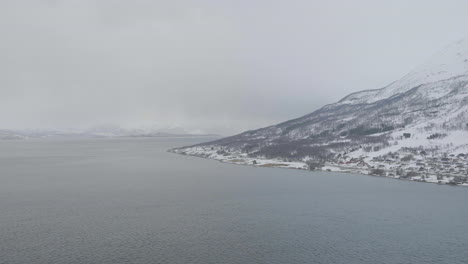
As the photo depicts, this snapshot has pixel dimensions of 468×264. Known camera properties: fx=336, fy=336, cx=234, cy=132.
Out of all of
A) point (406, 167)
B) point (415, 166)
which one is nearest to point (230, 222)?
point (406, 167)

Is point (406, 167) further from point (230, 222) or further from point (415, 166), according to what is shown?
point (230, 222)

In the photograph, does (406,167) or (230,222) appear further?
(406,167)

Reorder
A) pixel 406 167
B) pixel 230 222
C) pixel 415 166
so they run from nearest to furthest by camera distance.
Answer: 1. pixel 230 222
2. pixel 406 167
3. pixel 415 166

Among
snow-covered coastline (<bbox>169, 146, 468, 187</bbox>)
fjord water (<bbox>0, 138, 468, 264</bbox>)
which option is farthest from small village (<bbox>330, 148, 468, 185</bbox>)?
fjord water (<bbox>0, 138, 468, 264</bbox>)

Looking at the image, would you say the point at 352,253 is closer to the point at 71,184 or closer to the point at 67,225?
the point at 67,225

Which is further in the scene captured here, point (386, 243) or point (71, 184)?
point (71, 184)

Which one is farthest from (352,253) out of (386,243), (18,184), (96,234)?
(18,184)

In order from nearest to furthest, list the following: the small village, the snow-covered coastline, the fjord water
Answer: the fjord water → the small village → the snow-covered coastline

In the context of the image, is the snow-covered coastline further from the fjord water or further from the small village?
the fjord water
